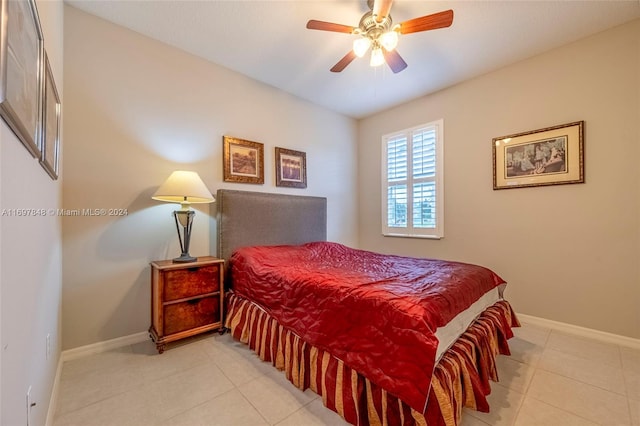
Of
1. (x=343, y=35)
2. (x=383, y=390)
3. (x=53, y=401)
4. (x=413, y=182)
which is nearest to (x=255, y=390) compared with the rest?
(x=383, y=390)

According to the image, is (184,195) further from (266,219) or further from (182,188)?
(266,219)

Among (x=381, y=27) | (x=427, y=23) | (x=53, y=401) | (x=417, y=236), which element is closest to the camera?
(x=53, y=401)

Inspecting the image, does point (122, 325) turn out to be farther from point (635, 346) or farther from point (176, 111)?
point (635, 346)

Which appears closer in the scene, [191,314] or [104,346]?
[104,346]

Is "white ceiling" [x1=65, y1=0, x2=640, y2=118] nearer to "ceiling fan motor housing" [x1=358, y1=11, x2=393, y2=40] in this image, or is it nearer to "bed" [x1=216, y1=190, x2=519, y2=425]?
"ceiling fan motor housing" [x1=358, y1=11, x2=393, y2=40]

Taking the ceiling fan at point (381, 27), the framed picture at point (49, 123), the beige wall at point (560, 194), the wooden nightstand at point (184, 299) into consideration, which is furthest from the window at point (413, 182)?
the framed picture at point (49, 123)

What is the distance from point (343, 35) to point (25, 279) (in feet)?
8.87

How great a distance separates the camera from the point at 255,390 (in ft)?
5.59

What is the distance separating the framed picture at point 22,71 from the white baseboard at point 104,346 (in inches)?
70.1

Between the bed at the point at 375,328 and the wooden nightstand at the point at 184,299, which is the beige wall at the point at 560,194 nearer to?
the bed at the point at 375,328

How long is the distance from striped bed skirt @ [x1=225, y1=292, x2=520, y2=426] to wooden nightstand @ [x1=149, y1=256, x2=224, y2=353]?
0.58 m

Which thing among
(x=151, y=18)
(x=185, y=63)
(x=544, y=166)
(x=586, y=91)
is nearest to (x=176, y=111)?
(x=185, y=63)

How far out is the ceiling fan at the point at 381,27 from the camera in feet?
5.86

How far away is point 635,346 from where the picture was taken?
2.23 m
